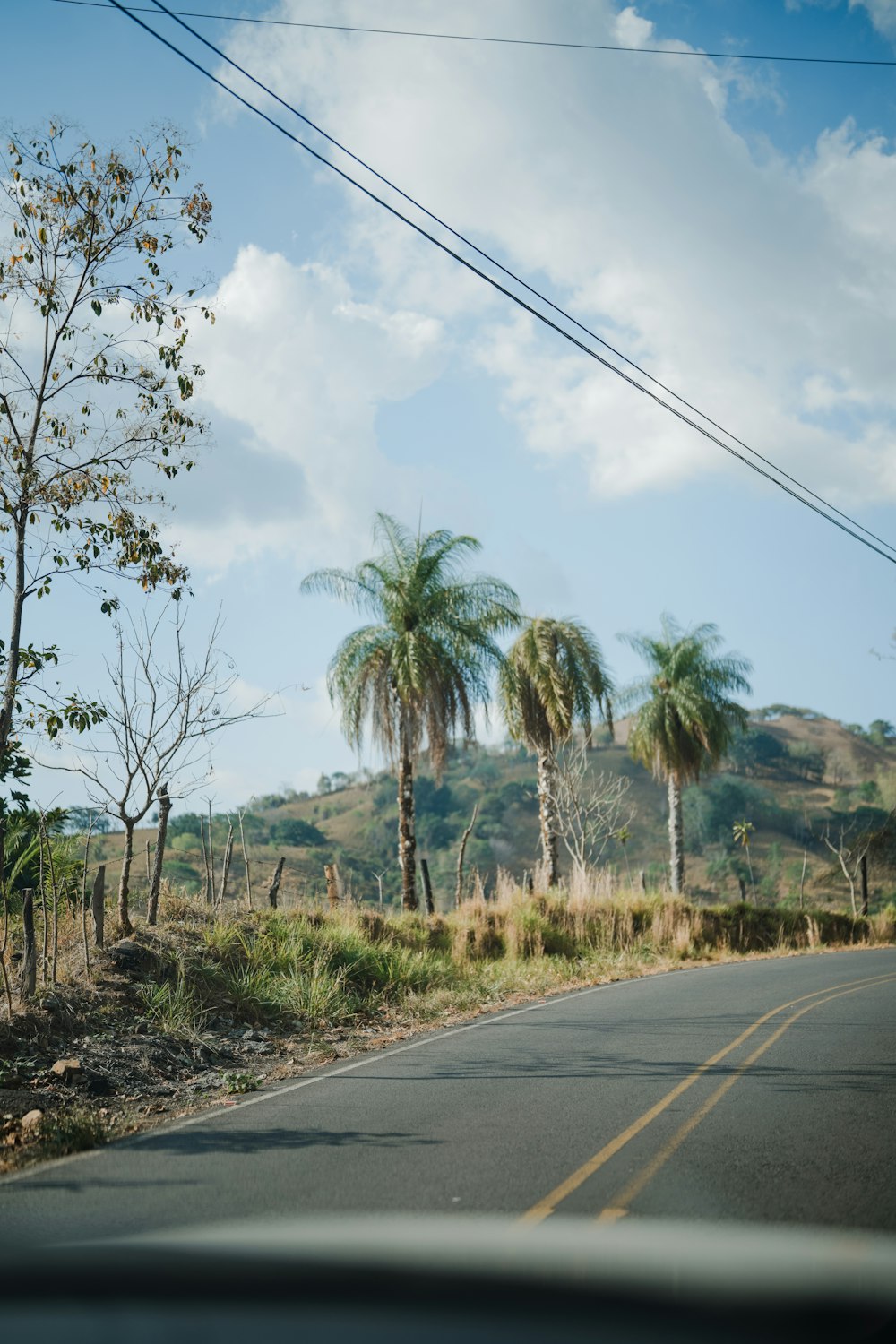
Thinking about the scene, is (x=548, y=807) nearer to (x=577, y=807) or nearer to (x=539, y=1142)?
(x=577, y=807)

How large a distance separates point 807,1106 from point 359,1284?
23.1 ft

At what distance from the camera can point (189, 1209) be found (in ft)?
18.0

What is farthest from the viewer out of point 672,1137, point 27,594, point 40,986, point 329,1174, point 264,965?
point 264,965

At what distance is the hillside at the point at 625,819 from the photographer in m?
79.3

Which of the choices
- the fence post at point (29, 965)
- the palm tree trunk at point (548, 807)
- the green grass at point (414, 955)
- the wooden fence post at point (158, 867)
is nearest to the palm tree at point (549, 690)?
the palm tree trunk at point (548, 807)

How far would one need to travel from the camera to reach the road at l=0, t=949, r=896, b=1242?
553 cm

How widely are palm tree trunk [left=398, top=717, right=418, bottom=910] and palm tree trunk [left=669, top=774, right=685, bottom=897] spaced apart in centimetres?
1453

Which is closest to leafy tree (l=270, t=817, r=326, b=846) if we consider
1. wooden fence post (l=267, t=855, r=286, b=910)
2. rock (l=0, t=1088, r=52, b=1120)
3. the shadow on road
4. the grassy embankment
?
the grassy embankment

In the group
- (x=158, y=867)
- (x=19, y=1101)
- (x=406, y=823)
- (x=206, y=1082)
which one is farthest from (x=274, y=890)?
(x=19, y=1101)

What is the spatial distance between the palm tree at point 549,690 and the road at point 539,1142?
19424 mm

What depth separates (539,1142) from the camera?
6.98 m

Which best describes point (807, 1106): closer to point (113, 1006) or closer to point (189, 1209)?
point (189, 1209)

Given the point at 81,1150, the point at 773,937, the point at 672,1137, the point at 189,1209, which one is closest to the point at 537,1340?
the point at 189,1209

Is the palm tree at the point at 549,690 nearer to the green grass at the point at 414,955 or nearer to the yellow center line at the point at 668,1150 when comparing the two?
the green grass at the point at 414,955
